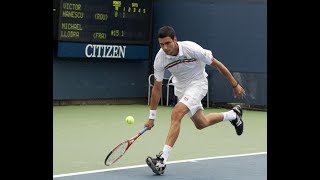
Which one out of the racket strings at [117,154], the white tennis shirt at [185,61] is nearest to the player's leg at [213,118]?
the white tennis shirt at [185,61]

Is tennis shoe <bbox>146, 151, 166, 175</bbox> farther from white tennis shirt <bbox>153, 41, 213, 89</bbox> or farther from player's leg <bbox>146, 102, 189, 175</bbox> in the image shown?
white tennis shirt <bbox>153, 41, 213, 89</bbox>

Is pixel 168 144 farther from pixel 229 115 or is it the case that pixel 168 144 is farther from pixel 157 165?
pixel 229 115

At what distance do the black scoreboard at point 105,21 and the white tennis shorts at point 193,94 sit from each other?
7.08 meters

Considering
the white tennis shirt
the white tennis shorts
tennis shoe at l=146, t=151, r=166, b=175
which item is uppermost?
the white tennis shirt

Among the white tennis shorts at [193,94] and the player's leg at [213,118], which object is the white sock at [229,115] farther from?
the white tennis shorts at [193,94]

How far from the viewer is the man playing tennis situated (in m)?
6.79

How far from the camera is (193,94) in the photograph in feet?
23.7

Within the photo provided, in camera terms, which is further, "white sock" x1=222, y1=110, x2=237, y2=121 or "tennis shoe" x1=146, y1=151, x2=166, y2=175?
"white sock" x1=222, y1=110, x2=237, y2=121

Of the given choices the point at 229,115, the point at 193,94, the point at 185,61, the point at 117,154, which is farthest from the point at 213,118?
the point at 117,154

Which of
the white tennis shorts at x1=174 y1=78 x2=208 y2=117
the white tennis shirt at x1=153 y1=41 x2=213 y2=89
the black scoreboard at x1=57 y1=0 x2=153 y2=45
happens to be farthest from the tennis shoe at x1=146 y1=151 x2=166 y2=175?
the black scoreboard at x1=57 y1=0 x2=153 y2=45

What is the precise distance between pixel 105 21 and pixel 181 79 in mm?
7588
